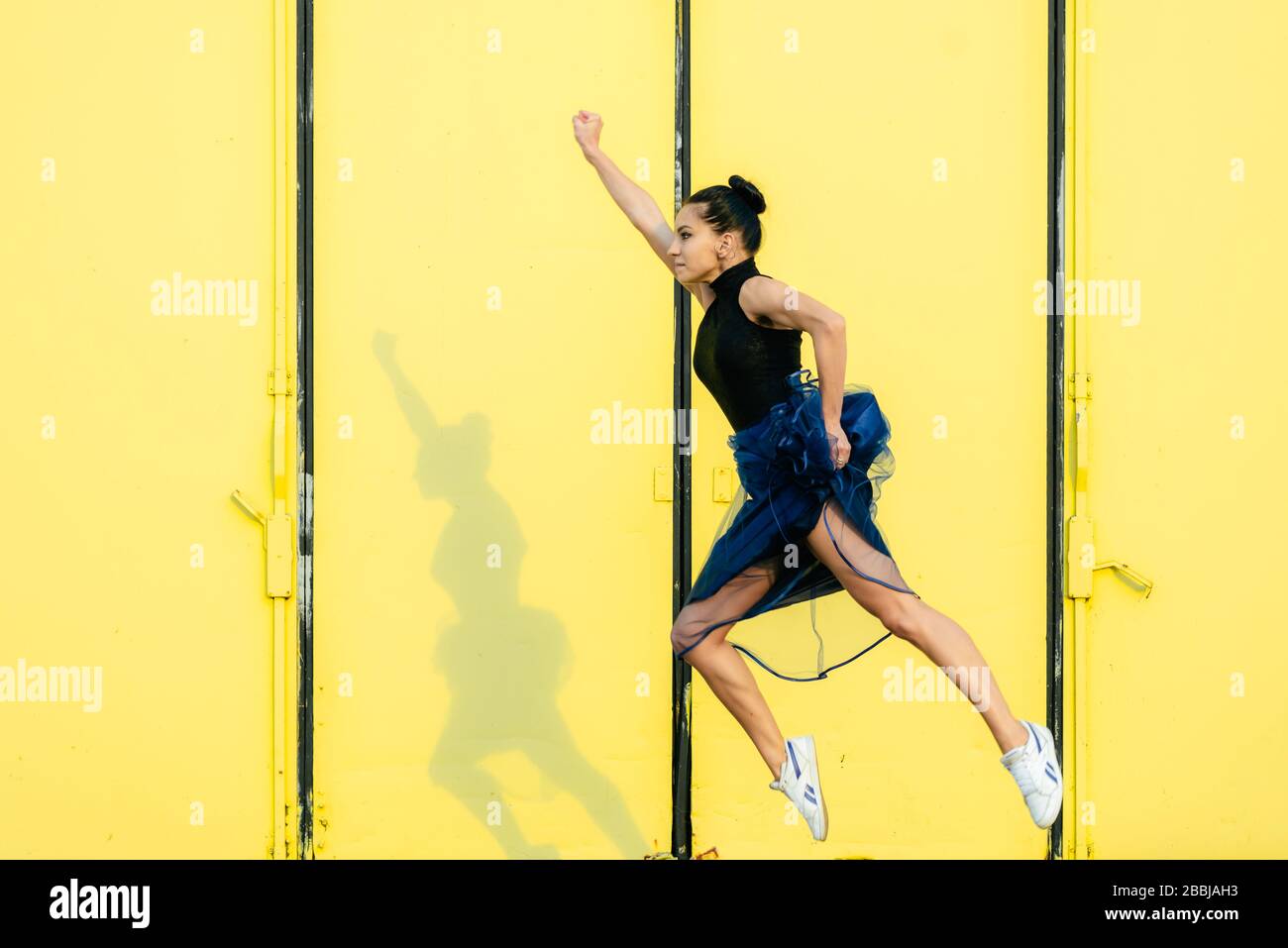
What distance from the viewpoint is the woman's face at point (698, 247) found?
158 inches

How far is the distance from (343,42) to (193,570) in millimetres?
1855

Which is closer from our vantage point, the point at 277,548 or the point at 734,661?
the point at 734,661

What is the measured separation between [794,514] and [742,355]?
46 cm

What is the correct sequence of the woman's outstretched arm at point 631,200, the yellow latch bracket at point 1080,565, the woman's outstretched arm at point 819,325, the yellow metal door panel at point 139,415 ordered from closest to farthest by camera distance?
the woman's outstretched arm at point 819,325, the woman's outstretched arm at point 631,200, the yellow metal door panel at point 139,415, the yellow latch bracket at point 1080,565

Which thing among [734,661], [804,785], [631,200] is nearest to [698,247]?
[631,200]

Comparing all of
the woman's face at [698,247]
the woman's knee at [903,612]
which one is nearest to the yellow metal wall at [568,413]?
the woman's face at [698,247]

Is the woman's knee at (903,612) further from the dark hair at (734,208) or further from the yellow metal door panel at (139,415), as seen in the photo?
the yellow metal door panel at (139,415)

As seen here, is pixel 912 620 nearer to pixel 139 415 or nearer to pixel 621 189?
pixel 621 189

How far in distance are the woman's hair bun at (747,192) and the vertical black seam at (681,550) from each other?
84 cm

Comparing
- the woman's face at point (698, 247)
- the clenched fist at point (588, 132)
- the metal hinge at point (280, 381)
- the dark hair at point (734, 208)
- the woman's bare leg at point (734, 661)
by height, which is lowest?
the woman's bare leg at point (734, 661)

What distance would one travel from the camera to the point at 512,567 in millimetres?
4922

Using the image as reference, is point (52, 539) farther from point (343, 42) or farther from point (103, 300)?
point (343, 42)

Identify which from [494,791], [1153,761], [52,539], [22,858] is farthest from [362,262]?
[1153,761]

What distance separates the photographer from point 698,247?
4.02 m
